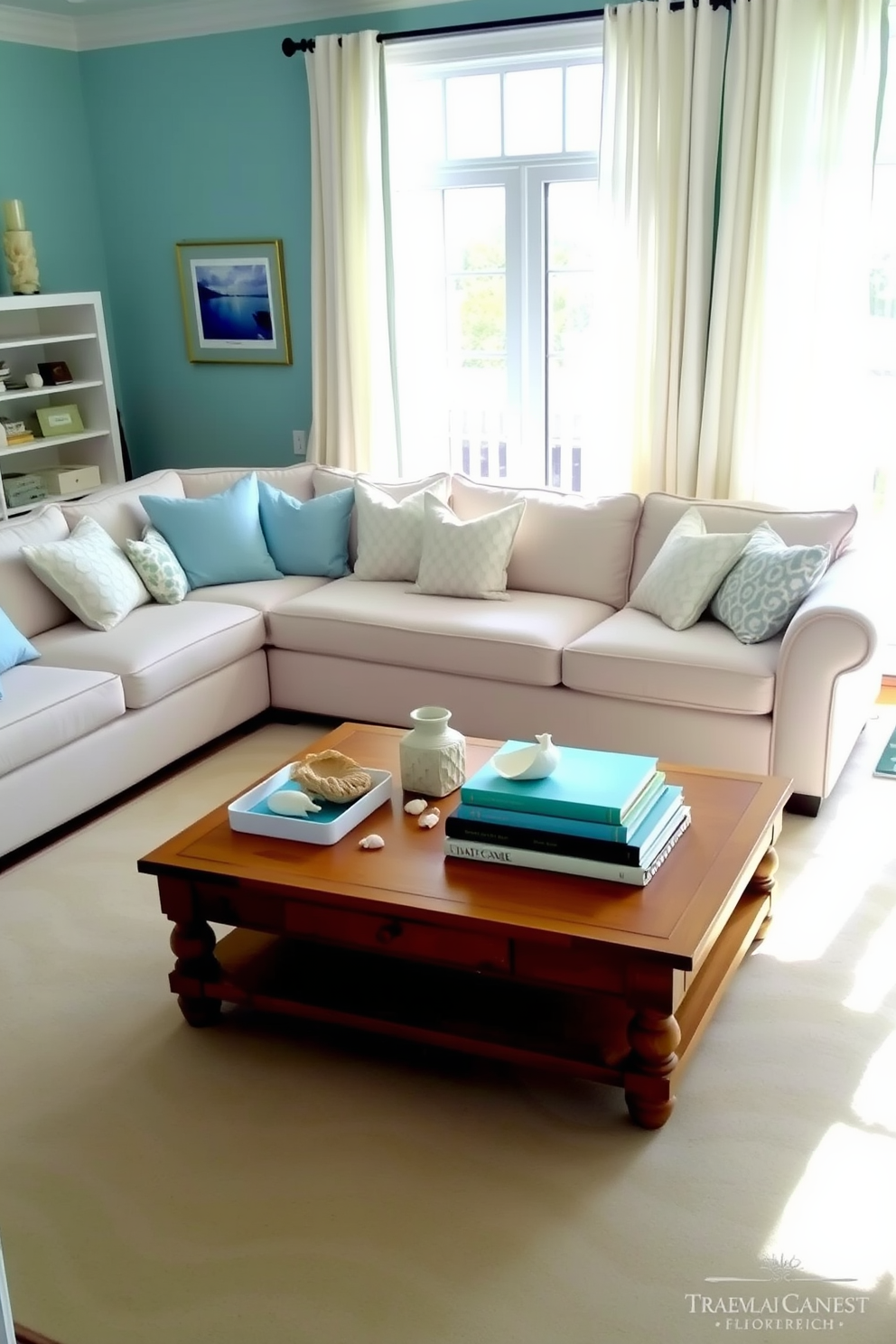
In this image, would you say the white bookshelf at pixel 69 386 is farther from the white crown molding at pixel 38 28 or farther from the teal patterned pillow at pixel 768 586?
the teal patterned pillow at pixel 768 586

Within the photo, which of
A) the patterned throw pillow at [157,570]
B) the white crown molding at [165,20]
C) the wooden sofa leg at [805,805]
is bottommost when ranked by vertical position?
the wooden sofa leg at [805,805]

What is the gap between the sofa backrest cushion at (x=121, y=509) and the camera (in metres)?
4.42

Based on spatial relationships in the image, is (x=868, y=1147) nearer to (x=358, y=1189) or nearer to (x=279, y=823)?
(x=358, y=1189)

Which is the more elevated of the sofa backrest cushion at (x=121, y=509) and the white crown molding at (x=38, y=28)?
the white crown molding at (x=38, y=28)

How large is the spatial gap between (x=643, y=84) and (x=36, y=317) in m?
2.91

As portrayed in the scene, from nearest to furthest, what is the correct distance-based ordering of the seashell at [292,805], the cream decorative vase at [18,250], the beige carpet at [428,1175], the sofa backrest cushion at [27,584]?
the beige carpet at [428,1175]
the seashell at [292,805]
the sofa backrest cushion at [27,584]
the cream decorative vase at [18,250]

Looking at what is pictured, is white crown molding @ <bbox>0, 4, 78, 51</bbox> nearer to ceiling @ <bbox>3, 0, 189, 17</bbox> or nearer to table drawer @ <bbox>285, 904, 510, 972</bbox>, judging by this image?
ceiling @ <bbox>3, 0, 189, 17</bbox>

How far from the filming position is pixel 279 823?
8.59 ft

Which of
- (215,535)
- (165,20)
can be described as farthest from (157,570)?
(165,20)

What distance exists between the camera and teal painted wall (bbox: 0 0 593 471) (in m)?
5.22

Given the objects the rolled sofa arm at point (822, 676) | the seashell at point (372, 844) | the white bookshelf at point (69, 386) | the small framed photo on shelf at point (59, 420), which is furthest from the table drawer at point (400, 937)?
the small framed photo on shelf at point (59, 420)

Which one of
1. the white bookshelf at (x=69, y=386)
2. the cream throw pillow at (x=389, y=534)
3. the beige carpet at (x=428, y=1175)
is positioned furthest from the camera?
the white bookshelf at (x=69, y=386)

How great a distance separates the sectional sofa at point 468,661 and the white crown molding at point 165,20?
6.39 ft

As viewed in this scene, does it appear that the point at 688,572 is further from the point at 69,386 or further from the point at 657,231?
the point at 69,386
